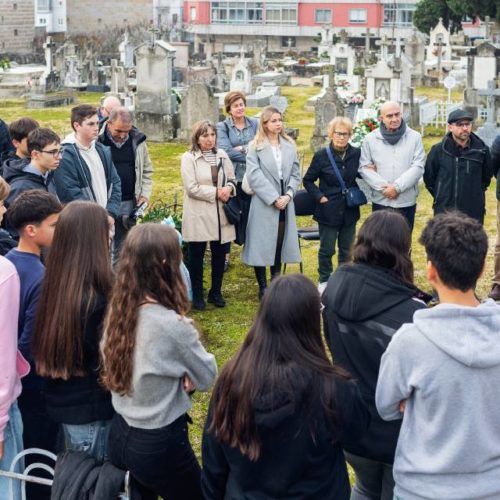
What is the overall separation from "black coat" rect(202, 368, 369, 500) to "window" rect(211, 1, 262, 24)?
202ft

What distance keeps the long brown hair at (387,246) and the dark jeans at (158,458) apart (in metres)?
1.08

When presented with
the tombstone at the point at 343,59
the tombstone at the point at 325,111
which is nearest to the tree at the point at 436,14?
the tombstone at the point at 343,59

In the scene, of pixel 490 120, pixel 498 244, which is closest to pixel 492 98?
pixel 490 120

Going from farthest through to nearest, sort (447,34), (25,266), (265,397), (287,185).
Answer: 1. (447,34)
2. (287,185)
3. (25,266)
4. (265,397)

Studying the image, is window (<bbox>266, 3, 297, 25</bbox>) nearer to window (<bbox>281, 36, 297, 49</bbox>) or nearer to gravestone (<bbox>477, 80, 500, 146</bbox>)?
window (<bbox>281, 36, 297, 49</bbox>)

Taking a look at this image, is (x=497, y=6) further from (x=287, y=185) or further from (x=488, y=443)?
(x=488, y=443)

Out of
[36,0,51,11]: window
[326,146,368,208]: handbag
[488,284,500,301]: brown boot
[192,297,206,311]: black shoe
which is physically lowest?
[192,297,206,311]: black shoe

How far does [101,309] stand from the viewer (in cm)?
377

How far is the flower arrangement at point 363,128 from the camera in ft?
39.2

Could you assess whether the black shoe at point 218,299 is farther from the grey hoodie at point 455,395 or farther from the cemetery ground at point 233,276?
the grey hoodie at point 455,395

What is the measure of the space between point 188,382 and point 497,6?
37511mm

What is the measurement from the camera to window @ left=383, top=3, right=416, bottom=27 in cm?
5988

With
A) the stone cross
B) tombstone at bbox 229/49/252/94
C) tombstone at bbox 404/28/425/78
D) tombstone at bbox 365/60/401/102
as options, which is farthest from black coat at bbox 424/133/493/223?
tombstone at bbox 404/28/425/78

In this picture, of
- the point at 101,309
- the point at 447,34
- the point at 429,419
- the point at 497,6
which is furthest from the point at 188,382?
the point at 447,34
